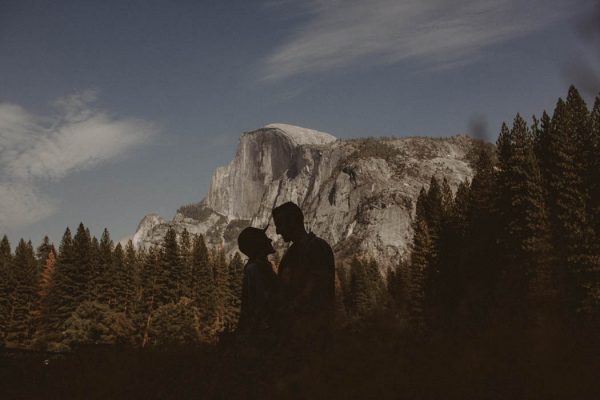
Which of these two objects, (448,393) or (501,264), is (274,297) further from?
(501,264)

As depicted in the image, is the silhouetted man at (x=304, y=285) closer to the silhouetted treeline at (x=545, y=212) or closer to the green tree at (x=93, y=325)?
the silhouetted treeline at (x=545, y=212)

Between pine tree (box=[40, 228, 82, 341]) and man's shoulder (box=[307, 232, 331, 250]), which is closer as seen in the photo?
man's shoulder (box=[307, 232, 331, 250])

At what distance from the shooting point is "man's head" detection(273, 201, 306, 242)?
232 inches

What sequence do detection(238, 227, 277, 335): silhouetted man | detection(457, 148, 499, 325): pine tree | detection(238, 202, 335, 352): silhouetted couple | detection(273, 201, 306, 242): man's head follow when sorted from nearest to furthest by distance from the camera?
detection(238, 202, 335, 352): silhouetted couple, detection(238, 227, 277, 335): silhouetted man, detection(273, 201, 306, 242): man's head, detection(457, 148, 499, 325): pine tree

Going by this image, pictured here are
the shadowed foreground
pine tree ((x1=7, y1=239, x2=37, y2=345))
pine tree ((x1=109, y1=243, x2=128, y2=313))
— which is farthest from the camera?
pine tree ((x1=109, y1=243, x2=128, y2=313))

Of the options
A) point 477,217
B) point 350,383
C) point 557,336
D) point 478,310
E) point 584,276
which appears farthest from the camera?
point 477,217

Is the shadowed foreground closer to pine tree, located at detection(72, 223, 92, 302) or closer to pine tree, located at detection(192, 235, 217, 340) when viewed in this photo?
pine tree, located at detection(72, 223, 92, 302)

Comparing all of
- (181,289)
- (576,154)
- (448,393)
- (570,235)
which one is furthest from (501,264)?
(181,289)

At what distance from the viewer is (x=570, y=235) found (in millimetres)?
27328

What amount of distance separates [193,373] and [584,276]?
25361 millimetres

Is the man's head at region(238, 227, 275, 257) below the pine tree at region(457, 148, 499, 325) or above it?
below

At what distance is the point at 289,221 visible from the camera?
593 cm

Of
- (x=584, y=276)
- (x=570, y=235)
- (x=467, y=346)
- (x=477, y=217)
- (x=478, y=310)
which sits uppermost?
(x=477, y=217)

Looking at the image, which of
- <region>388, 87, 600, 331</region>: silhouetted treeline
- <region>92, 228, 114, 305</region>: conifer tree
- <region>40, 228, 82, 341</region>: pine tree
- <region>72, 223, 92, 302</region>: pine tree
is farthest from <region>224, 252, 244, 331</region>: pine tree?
<region>388, 87, 600, 331</region>: silhouetted treeline
